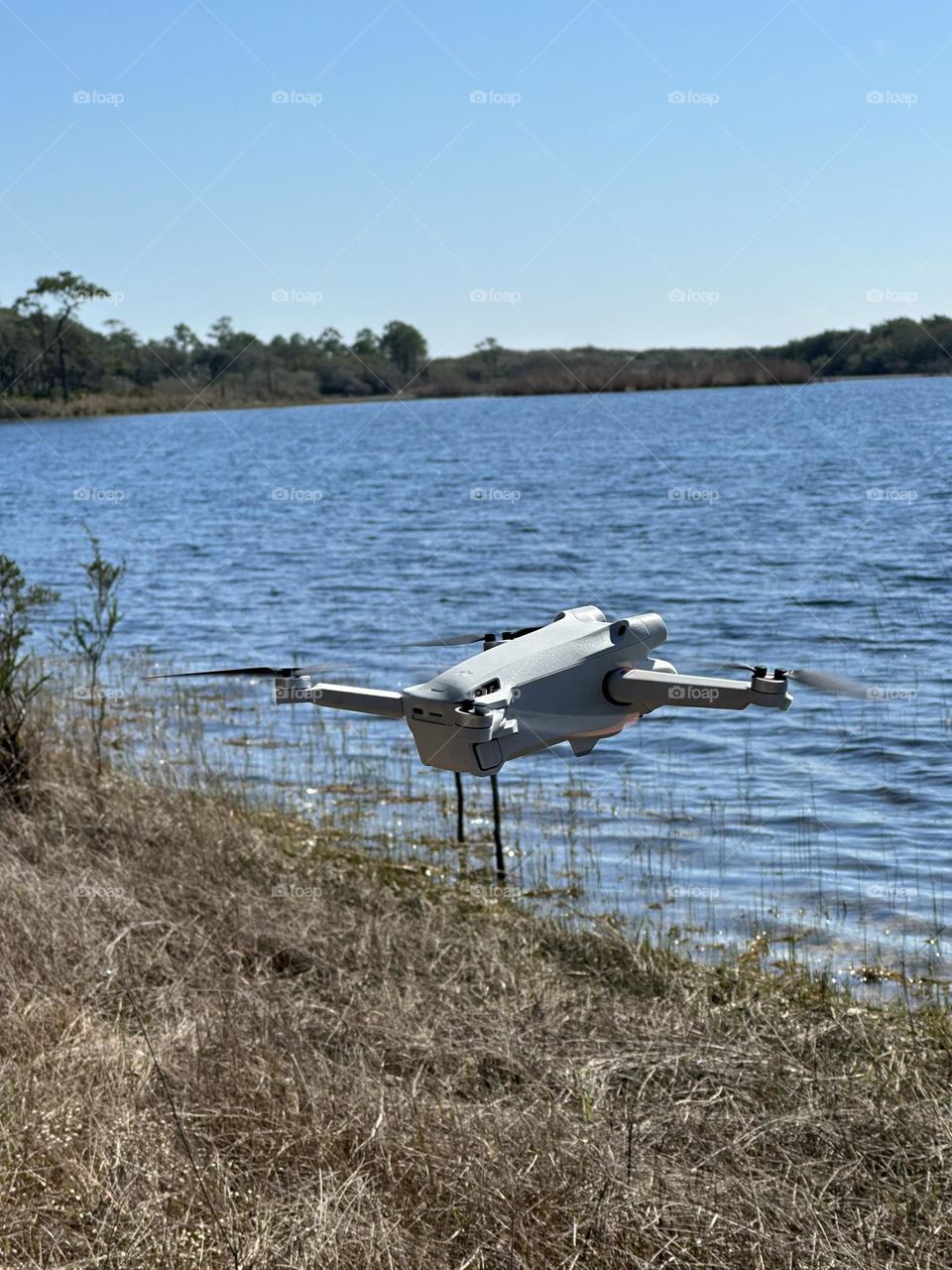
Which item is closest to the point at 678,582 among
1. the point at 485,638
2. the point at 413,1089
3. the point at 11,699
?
the point at 11,699

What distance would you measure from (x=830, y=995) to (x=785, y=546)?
17.9m

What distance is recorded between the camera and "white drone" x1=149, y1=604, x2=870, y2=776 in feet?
3.49

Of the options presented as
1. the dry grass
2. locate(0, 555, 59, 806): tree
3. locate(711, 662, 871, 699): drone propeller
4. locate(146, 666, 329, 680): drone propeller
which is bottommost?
the dry grass

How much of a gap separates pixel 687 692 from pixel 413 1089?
13.2 ft

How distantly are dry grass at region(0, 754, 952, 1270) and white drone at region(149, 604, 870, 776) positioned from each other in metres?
2.95

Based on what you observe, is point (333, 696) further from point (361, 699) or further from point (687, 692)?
point (687, 692)

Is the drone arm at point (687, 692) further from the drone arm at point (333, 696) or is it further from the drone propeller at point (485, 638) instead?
Result: the drone arm at point (333, 696)

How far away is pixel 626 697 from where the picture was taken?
1.17 metres

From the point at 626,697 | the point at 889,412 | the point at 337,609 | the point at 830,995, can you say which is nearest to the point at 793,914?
the point at 830,995

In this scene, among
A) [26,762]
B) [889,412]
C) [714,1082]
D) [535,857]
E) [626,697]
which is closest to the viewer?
[626,697]

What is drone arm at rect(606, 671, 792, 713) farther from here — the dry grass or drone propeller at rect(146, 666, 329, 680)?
the dry grass

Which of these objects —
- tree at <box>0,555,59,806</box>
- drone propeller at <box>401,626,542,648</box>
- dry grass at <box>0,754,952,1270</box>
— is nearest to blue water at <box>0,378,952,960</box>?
drone propeller at <box>401,626,542,648</box>

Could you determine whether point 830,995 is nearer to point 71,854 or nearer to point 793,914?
point 793,914

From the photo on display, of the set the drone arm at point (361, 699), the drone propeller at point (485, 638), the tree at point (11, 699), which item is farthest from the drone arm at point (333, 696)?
the tree at point (11, 699)
